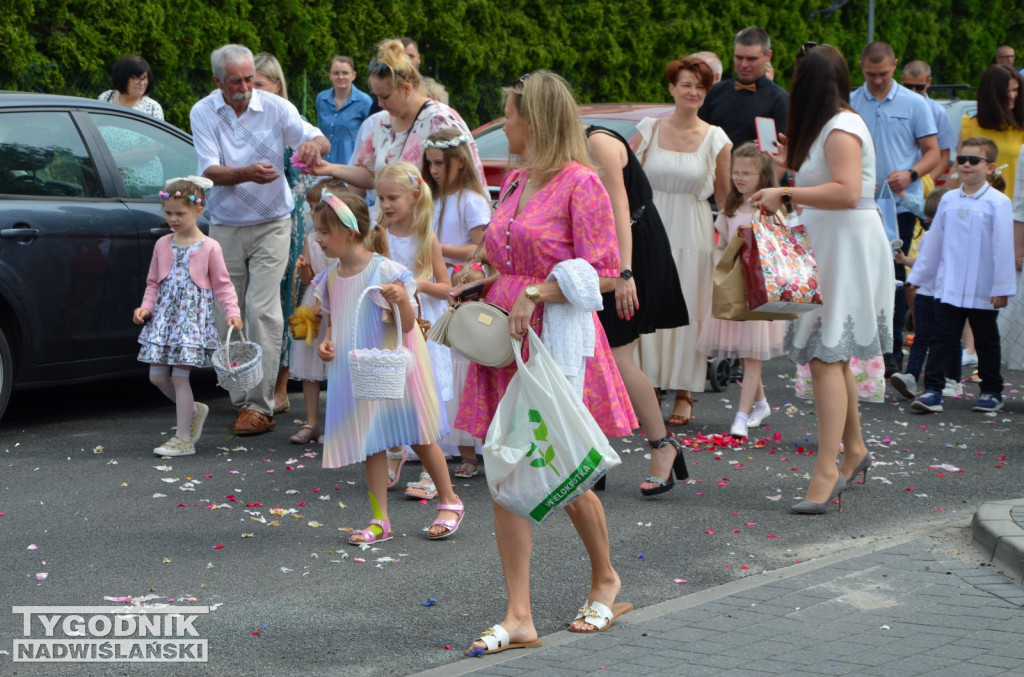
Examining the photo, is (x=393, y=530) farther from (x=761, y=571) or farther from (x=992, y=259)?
(x=992, y=259)

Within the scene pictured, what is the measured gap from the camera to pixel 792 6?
22078 mm

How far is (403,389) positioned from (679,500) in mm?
1640

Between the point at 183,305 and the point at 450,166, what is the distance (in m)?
1.70

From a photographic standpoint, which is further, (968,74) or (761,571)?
(968,74)

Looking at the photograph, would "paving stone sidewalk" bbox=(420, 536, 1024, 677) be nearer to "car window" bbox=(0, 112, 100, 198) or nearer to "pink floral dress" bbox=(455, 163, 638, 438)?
"pink floral dress" bbox=(455, 163, 638, 438)

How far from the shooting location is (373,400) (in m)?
6.07

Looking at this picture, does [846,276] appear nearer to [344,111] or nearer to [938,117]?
[938,117]

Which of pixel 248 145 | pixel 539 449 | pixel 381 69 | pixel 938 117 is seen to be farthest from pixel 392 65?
pixel 938 117

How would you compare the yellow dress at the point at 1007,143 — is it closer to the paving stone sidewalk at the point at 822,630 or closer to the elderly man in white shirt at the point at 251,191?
the elderly man in white shirt at the point at 251,191

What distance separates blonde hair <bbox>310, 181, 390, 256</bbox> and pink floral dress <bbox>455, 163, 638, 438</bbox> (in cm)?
116

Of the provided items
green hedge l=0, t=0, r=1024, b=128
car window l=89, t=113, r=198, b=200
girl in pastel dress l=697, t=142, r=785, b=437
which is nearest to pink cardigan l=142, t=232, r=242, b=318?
car window l=89, t=113, r=198, b=200

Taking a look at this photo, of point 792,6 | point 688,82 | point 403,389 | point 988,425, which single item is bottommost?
point 988,425

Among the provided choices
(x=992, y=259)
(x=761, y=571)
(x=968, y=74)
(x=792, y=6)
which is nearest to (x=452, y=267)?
(x=761, y=571)

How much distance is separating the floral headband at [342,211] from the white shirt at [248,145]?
2526 mm
